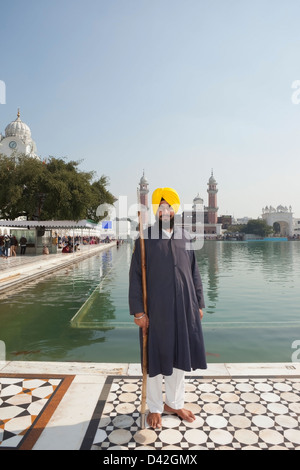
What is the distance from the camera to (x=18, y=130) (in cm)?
4994

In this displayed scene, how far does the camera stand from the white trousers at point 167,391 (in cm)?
256

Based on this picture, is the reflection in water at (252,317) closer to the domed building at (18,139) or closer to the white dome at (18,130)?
the domed building at (18,139)

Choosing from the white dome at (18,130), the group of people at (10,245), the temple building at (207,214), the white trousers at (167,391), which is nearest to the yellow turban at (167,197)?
the white trousers at (167,391)

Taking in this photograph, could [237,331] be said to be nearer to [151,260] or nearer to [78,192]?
[151,260]

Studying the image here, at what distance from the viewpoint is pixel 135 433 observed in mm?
2418

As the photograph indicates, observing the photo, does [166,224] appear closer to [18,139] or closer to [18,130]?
[18,139]

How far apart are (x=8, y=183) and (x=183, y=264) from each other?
1951 cm

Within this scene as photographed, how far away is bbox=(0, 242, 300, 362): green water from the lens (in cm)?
469

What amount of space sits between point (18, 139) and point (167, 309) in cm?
5105

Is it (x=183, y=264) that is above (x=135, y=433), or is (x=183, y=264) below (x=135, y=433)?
above

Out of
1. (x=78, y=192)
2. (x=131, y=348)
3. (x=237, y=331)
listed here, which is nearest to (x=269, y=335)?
(x=237, y=331)

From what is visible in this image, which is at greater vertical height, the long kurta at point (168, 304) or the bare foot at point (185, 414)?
the long kurta at point (168, 304)

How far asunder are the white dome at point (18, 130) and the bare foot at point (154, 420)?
2067 inches

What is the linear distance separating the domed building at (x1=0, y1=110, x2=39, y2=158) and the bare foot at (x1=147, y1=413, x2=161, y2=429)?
157 ft
